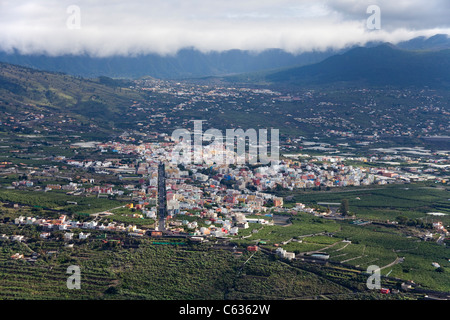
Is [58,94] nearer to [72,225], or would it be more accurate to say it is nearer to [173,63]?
[72,225]

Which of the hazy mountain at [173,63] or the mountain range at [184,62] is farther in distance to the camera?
the hazy mountain at [173,63]

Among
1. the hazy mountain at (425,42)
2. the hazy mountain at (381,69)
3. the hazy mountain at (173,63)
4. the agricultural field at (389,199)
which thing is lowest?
the agricultural field at (389,199)

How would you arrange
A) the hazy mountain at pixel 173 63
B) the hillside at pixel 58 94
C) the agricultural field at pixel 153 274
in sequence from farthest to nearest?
the hazy mountain at pixel 173 63, the hillside at pixel 58 94, the agricultural field at pixel 153 274

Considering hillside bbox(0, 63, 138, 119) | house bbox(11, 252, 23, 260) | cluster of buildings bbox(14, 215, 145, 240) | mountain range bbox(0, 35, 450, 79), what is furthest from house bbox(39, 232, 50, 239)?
mountain range bbox(0, 35, 450, 79)

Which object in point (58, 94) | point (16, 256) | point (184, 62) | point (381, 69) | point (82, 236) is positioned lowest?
point (16, 256)

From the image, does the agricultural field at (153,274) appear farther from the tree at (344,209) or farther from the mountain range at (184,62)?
the mountain range at (184,62)

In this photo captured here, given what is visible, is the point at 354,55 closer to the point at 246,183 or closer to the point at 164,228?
the point at 246,183

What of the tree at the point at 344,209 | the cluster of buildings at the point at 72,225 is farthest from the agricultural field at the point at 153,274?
the tree at the point at 344,209

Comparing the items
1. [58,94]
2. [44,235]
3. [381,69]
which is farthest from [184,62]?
[44,235]

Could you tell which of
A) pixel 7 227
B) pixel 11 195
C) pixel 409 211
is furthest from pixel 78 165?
pixel 409 211
